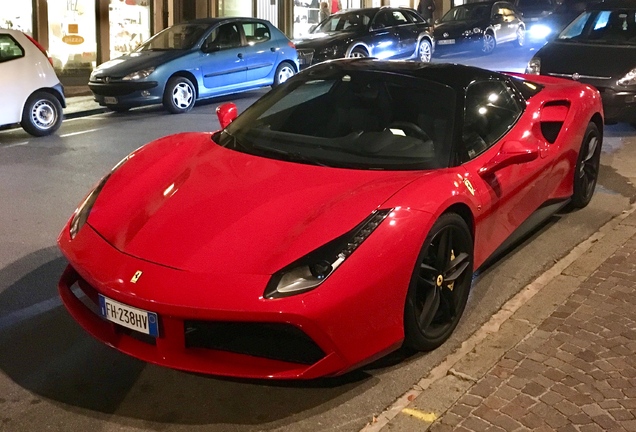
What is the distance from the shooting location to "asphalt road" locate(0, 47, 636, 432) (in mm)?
3492

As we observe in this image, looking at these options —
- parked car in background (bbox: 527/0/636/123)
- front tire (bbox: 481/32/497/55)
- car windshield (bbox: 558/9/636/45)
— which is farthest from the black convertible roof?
front tire (bbox: 481/32/497/55)

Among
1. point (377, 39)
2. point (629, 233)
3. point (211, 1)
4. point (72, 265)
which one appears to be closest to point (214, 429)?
point (72, 265)

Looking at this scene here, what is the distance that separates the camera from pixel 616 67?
393 inches

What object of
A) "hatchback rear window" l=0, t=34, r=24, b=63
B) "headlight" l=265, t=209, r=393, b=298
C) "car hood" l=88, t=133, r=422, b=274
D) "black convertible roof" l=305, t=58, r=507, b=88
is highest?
"hatchback rear window" l=0, t=34, r=24, b=63

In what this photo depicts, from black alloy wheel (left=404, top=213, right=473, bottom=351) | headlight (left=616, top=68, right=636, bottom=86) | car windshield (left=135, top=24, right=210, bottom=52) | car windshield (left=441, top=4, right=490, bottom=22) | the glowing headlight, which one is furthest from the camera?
the glowing headlight

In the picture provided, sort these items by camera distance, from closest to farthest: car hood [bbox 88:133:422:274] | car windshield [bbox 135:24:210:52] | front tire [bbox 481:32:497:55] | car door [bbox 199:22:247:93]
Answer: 1. car hood [bbox 88:133:422:274]
2. car door [bbox 199:22:247:93]
3. car windshield [bbox 135:24:210:52]
4. front tire [bbox 481:32:497:55]

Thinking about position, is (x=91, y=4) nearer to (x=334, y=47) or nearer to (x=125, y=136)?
(x=334, y=47)

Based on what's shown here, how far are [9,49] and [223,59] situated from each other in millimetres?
4022

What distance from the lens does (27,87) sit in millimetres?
10523

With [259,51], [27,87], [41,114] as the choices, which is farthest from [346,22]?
[27,87]

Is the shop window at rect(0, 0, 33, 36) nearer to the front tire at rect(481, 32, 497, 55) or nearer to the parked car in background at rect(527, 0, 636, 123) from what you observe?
the parked car in background at rect(527, 0, 636, 123)

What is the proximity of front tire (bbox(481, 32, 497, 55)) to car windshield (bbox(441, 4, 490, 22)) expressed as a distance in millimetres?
748

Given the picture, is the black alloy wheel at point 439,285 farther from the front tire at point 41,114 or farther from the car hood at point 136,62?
the car hood at point 136,62

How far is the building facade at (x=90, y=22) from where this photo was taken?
653 inches
